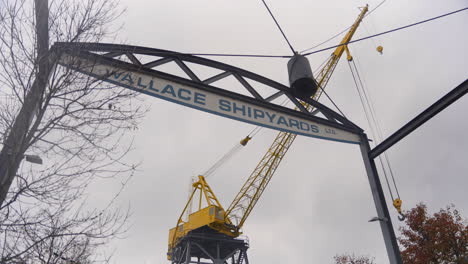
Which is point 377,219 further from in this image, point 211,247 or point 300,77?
point 211,247

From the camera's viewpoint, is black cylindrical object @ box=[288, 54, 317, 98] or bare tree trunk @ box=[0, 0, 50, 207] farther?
black cylindrical object @ box=[288, 54, 317, 98]

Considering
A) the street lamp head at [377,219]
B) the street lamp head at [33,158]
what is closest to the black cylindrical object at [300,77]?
the street lamp head at [377,219]

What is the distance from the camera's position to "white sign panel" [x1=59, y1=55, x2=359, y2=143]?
6102mm

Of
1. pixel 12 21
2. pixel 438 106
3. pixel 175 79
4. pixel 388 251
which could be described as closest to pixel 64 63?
pixel 12 21

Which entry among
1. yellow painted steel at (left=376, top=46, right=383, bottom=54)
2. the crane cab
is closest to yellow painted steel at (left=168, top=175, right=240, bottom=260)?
the crane cab

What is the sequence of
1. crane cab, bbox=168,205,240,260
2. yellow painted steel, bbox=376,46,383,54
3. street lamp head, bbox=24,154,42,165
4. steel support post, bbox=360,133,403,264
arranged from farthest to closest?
crane cab, bbox=168,205,240,260 → yellow painted steel, bbox=376,46,383,54 → steel support post, bbox=360,133,403,264 → street lamp head, bbox=24,154,42,165

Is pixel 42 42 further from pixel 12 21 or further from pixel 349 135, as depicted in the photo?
pixel 349 135

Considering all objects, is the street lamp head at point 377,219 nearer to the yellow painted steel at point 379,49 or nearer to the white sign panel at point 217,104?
the white sign panel at point 217,104

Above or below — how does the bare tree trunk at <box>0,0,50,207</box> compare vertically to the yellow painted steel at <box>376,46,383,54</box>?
below

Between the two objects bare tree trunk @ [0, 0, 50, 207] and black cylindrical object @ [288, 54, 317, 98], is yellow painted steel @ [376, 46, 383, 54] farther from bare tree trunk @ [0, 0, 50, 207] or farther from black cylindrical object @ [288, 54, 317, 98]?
bare tree trunk @ [0, 0, 50, 207]

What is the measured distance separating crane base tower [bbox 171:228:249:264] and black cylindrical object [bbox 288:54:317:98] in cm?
3084

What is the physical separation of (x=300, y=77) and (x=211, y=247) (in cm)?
3372

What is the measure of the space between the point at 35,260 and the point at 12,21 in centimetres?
342

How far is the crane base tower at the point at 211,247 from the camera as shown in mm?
35844
